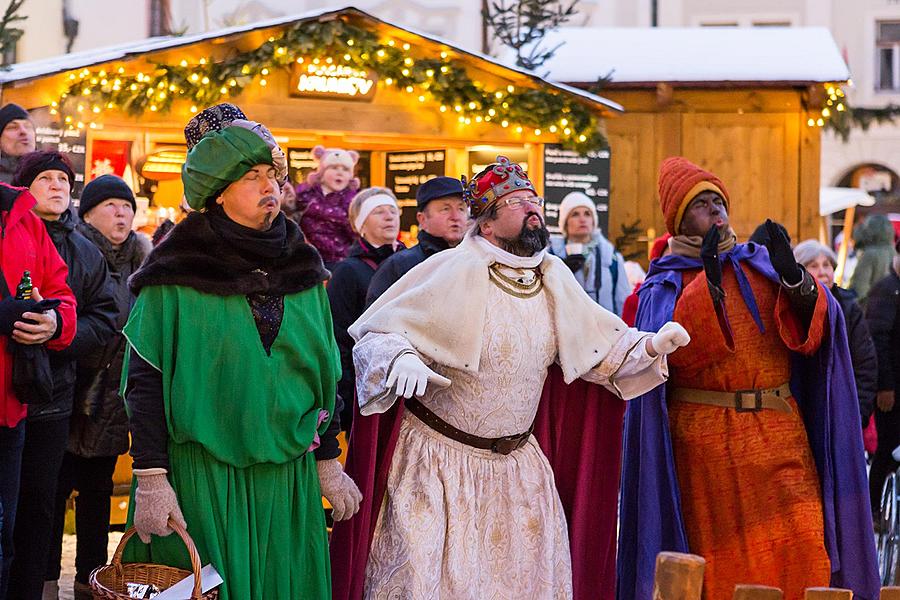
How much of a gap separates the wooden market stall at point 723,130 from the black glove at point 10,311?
894 cm

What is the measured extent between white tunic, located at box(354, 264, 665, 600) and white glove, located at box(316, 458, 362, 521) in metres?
0.34

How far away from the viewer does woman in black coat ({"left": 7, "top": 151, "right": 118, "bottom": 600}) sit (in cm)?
510

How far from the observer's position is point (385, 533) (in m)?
4.73

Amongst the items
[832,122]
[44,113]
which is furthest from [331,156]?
[832,122]

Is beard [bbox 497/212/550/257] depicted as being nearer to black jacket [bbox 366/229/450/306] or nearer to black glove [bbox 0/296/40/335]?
black jacket [bbox 366/229/450/306]

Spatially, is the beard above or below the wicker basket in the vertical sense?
above

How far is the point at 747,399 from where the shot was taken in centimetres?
523

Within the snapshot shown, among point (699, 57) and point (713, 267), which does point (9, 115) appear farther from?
point (699, 57)

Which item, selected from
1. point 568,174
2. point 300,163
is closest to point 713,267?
point 568,174

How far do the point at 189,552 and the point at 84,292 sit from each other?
2002 millimetres

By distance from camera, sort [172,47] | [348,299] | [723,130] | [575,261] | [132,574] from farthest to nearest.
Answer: [723,130]
[172,47]
[575,261]
[348,299]
[132,574]

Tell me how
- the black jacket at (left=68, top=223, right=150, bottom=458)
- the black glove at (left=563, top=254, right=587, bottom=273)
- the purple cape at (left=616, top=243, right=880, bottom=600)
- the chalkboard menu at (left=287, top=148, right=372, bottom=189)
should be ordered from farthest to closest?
the chalkboard menu at (left=287, top=148, right=372, bottom=189)
the black glove at (left=563, top=254, right=587, bottom=273)
the black jacket at (left=68, top=223, right=150, bottom=458)
the purple cape at (left=616, top=243, right=880, bottom=600)

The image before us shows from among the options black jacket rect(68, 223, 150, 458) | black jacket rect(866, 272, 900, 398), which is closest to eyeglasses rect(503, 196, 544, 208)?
black jacket rect(68, 223, 150, 458)

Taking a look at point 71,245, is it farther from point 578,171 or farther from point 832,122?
point 832,122
